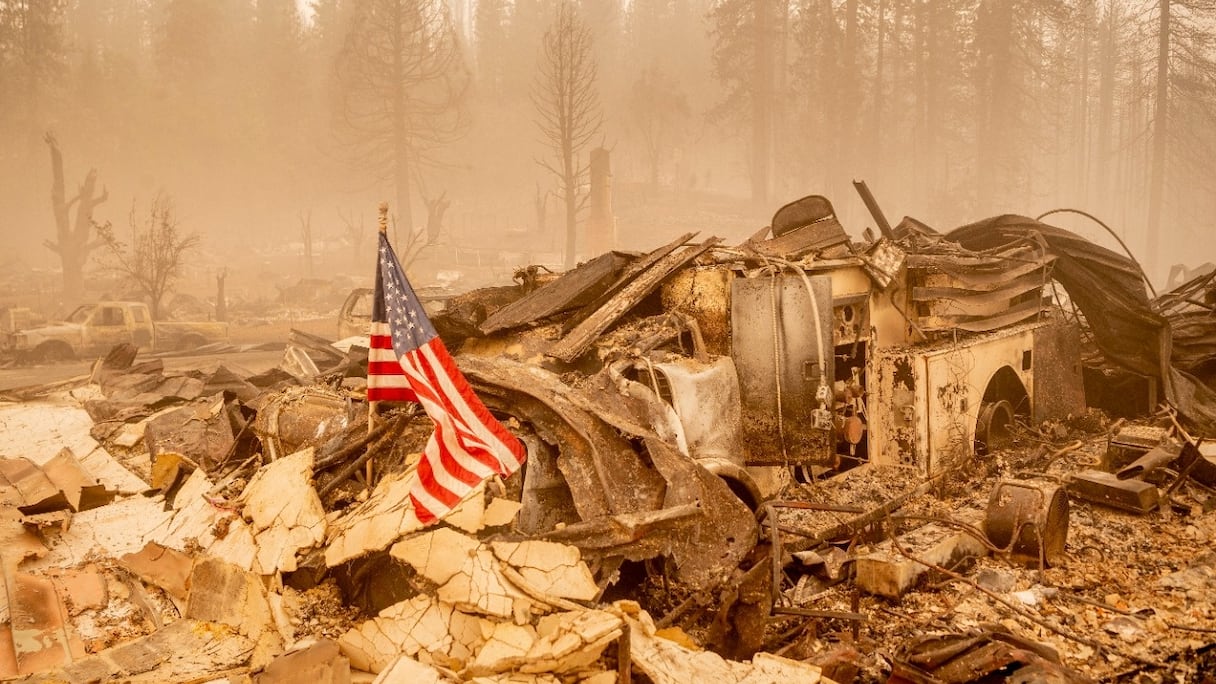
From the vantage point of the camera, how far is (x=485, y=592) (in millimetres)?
3713

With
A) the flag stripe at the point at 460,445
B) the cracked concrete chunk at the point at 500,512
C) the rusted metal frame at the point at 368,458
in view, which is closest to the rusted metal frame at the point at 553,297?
the rusted metal frame at the point at 368,458

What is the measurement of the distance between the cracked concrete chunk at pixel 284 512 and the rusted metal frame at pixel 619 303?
79.3 inches

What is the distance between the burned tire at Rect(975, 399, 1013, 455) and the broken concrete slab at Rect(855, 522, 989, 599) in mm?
2645

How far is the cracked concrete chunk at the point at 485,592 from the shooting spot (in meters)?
3.63

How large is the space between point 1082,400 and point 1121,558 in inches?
192

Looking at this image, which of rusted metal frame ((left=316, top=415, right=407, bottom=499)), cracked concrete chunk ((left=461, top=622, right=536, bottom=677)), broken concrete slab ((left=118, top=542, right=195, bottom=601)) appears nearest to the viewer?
cracked concrete chunk ((left=461, top=622, right=536, bottom=677))

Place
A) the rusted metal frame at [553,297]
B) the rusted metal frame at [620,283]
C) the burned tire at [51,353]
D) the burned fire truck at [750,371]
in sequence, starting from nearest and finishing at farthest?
1. the burned fire truck at [750,371]
2. the rusted metal frame at [620,283]
3. the rusted metal frame at [553,297]
4. the burned tire at [51,353]

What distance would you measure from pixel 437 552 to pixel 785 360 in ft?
11.8

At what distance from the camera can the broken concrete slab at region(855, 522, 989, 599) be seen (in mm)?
5391

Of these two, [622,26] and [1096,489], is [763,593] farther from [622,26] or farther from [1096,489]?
[622,26]

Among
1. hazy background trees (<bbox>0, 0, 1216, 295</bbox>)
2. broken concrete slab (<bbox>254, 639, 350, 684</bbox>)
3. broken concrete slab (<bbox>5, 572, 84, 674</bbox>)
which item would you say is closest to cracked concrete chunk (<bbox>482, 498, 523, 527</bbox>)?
broken concrete slab (<bbox>254, 639, 350, 684</bbox>)

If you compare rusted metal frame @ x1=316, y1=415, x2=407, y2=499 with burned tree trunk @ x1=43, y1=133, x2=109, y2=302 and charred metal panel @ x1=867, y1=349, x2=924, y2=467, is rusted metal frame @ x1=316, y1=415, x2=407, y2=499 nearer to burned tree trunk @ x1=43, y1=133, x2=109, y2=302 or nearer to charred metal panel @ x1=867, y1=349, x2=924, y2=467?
charred metal panel @ x1=867, y1=349, x2=924, y2=467

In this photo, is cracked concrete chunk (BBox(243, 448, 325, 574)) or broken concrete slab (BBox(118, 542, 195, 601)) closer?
cracked concrete chunk (BBox(243, 448, 325, 574))

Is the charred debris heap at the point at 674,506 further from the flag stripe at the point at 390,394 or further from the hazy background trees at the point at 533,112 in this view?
the hazy background trees at the point at 533,112
